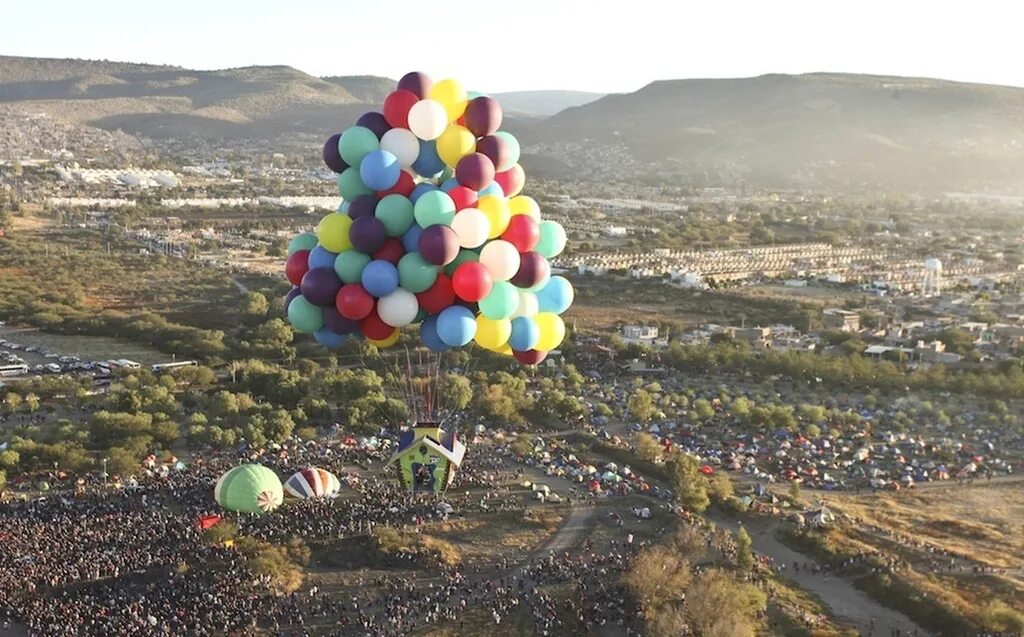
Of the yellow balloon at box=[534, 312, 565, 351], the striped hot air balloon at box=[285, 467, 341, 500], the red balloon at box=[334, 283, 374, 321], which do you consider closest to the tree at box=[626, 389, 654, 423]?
the striped hot air balloon at box=[285, 467, 341, 500]

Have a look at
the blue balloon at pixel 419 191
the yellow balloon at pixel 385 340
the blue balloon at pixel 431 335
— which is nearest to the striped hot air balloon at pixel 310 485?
the yellow balloon at pixel 385 340

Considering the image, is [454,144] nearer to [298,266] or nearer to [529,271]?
[529,271]

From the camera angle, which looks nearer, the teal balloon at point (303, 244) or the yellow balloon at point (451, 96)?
the yellow balloon at point (451, 96)

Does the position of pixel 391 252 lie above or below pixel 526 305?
above

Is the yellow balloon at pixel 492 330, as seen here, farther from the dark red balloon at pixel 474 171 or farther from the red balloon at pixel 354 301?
the dark red balloon at pixel 474 171

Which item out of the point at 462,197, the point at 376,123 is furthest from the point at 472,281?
the point at 376,123

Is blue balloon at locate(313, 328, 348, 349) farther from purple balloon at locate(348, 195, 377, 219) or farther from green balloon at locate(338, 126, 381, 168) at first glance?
green balloon at locate(338, 126, 381, 168)

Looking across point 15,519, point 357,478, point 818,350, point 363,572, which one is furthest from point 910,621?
point 818,350
